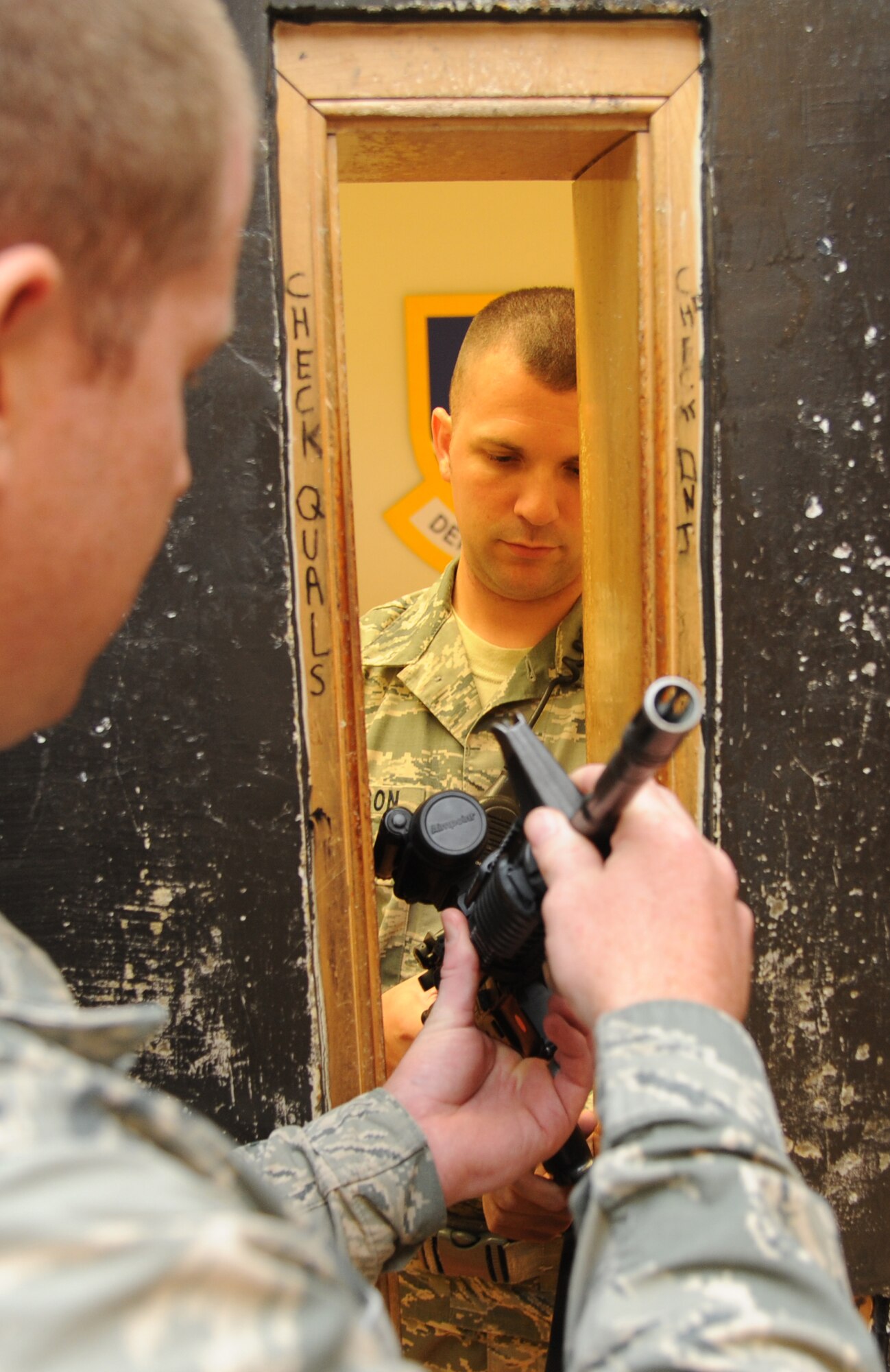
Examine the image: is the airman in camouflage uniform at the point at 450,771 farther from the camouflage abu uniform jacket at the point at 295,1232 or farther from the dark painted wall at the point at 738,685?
the camouflage abu uniform jacket at the point at 295,1232

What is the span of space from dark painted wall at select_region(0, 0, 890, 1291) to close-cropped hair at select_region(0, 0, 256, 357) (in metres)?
0.60

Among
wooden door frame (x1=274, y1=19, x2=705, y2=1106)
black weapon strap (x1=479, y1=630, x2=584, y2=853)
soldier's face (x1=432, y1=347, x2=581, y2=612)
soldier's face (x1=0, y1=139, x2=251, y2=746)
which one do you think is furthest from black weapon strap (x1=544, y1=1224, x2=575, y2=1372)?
soldier's face (x1=432, y1=347, x2=581, y2=612)

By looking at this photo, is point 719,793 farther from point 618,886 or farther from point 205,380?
point 205,380

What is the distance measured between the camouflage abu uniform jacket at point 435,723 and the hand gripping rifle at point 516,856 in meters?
0.43

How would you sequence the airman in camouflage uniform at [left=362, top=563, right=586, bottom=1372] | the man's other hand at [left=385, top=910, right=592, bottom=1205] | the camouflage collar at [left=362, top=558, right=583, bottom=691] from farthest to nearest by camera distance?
the camouflage collar at [left=362, top=558, right=583, bottom=691] < the airman in camouflage uniform at [left=362, top=563, right=586, bottom=1372] < the man's other hand at [left=385, top=910, right=592, bottom=1205]

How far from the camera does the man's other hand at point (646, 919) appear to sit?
67 cm

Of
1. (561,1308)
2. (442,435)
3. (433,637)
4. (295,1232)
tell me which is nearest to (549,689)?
(433,637)

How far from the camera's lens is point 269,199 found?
112cm

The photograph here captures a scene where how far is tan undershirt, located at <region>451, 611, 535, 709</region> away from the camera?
183 centimetres

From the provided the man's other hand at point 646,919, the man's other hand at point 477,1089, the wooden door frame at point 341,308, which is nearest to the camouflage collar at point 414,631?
the wooden door frame at point 341,308

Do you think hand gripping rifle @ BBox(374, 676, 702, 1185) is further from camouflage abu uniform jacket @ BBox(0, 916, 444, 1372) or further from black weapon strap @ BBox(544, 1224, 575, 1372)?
camouflage abu uniform jacket @ BBox(0, 916, 444, 1372)

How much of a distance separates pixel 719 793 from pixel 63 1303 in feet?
3.18

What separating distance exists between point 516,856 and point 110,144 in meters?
0.64

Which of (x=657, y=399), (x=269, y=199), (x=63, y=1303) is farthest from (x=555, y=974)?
(x=269, y=199)
